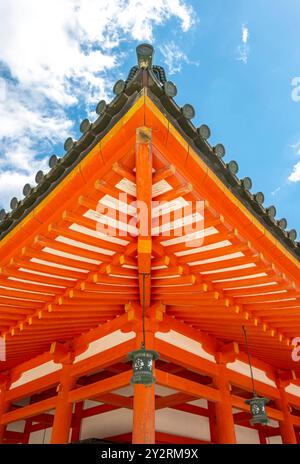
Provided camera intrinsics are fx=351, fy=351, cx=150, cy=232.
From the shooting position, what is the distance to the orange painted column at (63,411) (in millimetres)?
5199

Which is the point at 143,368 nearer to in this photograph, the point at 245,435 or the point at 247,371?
the point at 247,371

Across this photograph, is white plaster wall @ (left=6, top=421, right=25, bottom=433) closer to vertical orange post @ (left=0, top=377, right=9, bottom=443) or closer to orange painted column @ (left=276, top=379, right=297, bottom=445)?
vertical orange post @ (left=0, top=377, right=9, bottom=443)

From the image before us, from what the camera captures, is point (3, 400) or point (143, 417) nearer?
point (143, 417)

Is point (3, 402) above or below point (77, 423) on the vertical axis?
above

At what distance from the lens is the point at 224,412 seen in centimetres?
541

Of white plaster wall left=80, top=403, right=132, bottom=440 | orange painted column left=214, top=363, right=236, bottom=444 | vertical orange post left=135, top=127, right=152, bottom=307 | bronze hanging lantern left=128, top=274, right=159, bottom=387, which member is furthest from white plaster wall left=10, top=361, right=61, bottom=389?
vertical orange post left=135, top=127, right=152, bottom=307

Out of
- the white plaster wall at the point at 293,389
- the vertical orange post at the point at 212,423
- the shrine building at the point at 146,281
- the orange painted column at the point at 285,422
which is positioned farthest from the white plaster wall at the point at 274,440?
the vertical orange post at the point at 212,423

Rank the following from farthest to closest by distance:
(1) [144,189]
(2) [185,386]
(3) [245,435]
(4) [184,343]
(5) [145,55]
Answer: (3) [245,435], (4) [184,343], (2) [185,386], (1) [144,189], (5) [145,55]

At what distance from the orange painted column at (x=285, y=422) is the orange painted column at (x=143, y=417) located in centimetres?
369

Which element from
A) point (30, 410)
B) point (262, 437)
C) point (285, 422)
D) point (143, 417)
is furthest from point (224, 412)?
point (262, 437)

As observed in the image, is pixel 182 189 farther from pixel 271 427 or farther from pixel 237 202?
pixel 271 427

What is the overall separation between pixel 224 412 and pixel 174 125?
15.2 ft

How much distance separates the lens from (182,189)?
2.86 meters
